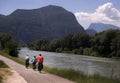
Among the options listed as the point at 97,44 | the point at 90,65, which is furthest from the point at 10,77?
the point at 97,44

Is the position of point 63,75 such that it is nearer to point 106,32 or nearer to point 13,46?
point 13,46

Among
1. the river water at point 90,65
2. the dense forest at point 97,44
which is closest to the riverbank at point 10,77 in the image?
the river water at point 90,65

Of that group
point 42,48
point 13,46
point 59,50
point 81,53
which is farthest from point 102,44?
point 42,48

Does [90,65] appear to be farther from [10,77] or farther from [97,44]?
[97,44]

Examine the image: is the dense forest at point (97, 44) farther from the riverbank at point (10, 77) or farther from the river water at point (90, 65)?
the riverbank at point (10, 77)

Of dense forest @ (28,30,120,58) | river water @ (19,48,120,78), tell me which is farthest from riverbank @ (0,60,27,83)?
dense forest @ (28,30,120,58)

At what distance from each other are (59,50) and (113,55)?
60.5 metres

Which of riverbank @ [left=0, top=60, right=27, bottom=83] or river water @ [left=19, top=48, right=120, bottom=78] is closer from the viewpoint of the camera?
riverbank @ [left=0, top=60, right=27, bottom=83]

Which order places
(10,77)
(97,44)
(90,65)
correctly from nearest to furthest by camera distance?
(10,77)
(90,65)
(97,44)

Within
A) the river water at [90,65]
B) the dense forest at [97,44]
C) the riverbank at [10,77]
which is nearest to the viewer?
the riverbank at [10,77]

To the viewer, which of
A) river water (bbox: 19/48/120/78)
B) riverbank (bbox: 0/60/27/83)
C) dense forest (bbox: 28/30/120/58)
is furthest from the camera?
dense forest (bbox: 28/30/120/58)

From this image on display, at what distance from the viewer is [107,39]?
11038 centimetres

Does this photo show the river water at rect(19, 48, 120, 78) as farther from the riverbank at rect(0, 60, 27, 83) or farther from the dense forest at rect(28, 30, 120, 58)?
the dense forest at rect(28, 30, 120, 58)

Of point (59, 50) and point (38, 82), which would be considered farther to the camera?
point (59, 50)
